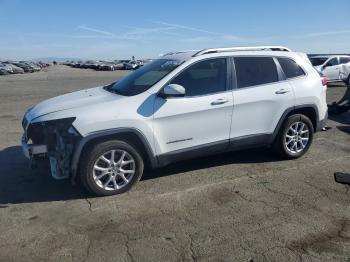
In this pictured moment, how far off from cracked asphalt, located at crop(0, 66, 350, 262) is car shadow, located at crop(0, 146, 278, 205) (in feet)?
0.05

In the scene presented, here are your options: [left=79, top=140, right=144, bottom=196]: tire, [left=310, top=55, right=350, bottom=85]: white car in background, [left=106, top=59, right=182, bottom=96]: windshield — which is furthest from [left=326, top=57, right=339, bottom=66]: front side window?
[left=79, top=140, right=144, bottom=196]: tire

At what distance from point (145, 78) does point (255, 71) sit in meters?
1.65

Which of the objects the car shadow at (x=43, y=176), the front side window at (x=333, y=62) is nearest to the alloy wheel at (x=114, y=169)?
the car shadow at (x=43, y=176)

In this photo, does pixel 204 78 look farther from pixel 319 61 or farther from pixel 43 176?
pixel 319 61

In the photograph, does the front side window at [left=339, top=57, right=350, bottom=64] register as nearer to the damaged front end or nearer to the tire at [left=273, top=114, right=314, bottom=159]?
the tire at [left=273, top=114, right=314, bottom=159]

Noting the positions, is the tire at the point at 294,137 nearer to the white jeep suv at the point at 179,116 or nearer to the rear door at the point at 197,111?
the white jeep suv at the point at 179,116

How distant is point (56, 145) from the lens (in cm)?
488

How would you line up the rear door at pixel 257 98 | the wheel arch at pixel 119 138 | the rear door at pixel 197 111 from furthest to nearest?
the rear door at pixel 257 98 → the rear door at pixel 197 111 → the wheel arch at pixel 119 138

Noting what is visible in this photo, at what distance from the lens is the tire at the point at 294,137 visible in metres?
6.07

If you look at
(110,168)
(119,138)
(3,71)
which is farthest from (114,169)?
(3,71)

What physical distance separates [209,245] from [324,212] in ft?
5.04

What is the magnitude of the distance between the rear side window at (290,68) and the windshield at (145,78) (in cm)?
174

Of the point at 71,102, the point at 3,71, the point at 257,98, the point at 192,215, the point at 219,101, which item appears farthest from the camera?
the point at 3,71

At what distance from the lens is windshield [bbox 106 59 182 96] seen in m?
5.23
